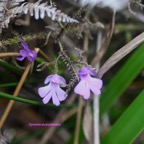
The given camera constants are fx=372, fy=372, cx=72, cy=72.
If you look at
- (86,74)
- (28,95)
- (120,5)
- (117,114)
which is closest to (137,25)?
(120,5)

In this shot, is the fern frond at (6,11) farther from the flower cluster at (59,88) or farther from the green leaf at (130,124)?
the green leaf at (130,124)

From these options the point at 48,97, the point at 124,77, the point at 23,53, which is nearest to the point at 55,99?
the point at 48,97

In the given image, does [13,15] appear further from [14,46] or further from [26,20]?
[26,20]

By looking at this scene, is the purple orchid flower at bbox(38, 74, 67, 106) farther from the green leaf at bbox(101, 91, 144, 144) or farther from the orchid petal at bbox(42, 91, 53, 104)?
the green leaf at bbox(101, 91, 144, 144)

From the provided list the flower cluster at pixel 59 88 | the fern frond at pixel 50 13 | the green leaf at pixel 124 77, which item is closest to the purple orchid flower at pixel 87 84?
the flower cluster at pixel 59 88

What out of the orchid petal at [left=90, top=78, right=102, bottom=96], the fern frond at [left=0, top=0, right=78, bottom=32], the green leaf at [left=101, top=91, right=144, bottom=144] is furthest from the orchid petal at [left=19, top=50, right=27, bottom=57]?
the green leaf at [left=101, top=91, right=144, bottom=144]

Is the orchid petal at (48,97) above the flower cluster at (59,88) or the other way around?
the other way around
